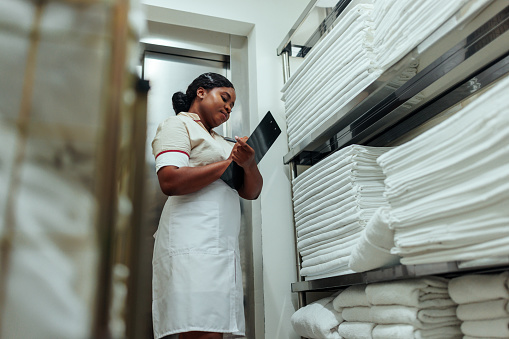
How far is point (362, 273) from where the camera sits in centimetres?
86

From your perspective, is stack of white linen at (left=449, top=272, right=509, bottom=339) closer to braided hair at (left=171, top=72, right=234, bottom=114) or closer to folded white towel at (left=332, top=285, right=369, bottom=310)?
folded white towel at (left=332, top=285, right=369, bottom=310)

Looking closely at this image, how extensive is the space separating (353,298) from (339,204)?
26 cm

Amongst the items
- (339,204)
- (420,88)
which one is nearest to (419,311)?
(339,204)

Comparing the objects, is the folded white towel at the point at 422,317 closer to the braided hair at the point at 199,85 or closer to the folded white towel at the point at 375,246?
the folded white towel at the point at 375,246

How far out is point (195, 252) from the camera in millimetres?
1014

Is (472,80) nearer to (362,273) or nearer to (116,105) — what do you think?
(362,273)

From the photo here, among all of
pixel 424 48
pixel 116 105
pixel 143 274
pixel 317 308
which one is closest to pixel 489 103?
pixel 424 48

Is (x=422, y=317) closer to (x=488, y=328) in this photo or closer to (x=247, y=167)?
(x=488, y=328)

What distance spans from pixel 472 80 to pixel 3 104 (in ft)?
3.23

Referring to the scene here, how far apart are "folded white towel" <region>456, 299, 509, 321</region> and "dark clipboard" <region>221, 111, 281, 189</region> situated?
62 cm

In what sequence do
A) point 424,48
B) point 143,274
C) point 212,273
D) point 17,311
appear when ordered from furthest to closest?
point 143,274 < point 212,273 < point 424,48 < point 17,311

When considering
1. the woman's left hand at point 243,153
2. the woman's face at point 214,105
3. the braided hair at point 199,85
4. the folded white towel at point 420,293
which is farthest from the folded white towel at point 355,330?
the braided hair at point 199,85

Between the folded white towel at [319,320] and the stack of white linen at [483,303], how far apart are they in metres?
0.35

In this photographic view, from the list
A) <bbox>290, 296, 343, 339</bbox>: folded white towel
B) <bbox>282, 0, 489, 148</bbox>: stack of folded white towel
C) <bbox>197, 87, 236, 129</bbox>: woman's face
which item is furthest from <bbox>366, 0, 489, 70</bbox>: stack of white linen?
<bbox>290, 296, 343, 339</bbox>: folded white towel
